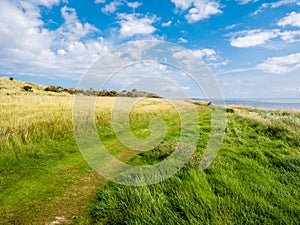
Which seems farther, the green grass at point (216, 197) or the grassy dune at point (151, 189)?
the grassy dune at point (151, 189)

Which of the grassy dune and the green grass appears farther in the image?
the grassy dune

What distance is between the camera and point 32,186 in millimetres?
5824

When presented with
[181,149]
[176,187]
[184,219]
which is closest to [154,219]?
[184,219]

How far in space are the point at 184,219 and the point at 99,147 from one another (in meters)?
6.15

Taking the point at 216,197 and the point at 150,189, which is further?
the point at 150,189

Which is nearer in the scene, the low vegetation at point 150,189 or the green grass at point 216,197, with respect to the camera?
the green grass at point 216,197

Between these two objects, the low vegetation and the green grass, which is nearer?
the green grass

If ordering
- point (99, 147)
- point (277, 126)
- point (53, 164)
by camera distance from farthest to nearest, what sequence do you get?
point (277, 126), point (99, 147), point (53, 164)

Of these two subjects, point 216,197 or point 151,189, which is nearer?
point 216,197

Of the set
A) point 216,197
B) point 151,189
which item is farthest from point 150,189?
point 216,197

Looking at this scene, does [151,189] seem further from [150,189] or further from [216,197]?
[216,197]

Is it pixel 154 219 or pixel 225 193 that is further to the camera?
pixel 225 193

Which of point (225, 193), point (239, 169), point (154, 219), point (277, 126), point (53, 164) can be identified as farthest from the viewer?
point (277, 126)

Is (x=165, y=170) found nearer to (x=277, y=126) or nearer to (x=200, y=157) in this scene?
(x=200, y=157)
